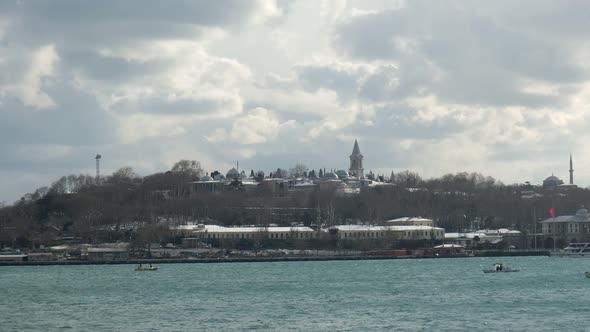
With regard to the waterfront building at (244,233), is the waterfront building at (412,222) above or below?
above

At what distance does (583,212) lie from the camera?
139625mm

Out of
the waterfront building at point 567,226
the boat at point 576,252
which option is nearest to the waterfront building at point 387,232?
the waterfront building at point 567,226

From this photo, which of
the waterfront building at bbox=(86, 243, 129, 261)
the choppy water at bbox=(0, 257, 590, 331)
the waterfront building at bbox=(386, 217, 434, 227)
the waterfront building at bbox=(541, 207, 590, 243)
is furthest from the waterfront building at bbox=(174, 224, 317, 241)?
the choppy water at bbox=(0, 257, 590, 331)

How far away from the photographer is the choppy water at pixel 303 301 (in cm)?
4456

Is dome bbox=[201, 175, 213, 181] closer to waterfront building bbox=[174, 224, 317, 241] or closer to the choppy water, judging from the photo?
waterfront building bbox=[174, 224, 317, 241]

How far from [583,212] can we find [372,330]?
332ft

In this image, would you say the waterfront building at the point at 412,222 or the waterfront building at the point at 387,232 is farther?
the waterfront building at the point at 412,222

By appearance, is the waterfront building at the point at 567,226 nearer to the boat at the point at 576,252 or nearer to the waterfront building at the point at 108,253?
the boat at the point at 576,252

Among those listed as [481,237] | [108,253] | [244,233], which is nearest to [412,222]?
[481,237]

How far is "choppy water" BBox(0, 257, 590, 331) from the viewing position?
44562 millimetres

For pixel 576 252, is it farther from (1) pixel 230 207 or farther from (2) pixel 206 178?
(2) pixel 206 178

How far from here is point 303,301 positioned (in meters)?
54.0

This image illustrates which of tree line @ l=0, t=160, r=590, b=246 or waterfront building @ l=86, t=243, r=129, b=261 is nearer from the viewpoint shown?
waterfront building @ l=86, t=243, r=129, b=261

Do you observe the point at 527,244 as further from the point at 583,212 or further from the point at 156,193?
the point at 156,193
